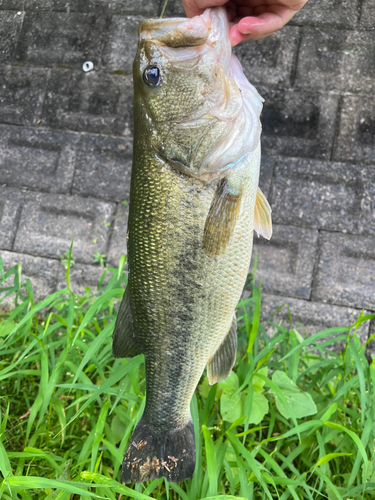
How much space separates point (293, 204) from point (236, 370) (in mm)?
1412

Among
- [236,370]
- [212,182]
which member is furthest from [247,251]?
[236,370]

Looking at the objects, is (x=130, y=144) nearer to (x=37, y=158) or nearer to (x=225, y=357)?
(x=37, y=158)

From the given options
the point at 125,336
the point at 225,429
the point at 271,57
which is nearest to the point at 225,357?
the point at 125,336

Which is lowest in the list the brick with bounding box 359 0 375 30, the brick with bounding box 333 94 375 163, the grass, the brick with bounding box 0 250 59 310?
the grass

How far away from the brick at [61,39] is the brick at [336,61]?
1660 mm

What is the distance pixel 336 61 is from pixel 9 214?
288 cm

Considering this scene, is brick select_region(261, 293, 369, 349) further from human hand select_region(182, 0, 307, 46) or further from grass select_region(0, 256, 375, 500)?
human hand select_region(182, 0, 307, 46)

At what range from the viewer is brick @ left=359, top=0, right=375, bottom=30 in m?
2.93

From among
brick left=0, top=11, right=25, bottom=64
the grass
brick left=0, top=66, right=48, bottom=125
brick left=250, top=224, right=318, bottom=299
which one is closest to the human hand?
the grass

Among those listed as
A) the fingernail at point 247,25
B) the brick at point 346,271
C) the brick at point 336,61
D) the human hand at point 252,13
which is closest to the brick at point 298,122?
the brick at point 336,61

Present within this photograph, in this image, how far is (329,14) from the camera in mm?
2979

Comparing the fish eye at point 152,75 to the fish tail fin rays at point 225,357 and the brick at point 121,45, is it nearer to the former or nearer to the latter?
the fish tail fin rays at point 225,357

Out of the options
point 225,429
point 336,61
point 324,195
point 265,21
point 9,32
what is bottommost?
point 225,429

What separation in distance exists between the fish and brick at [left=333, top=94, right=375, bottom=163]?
6.18 feet
